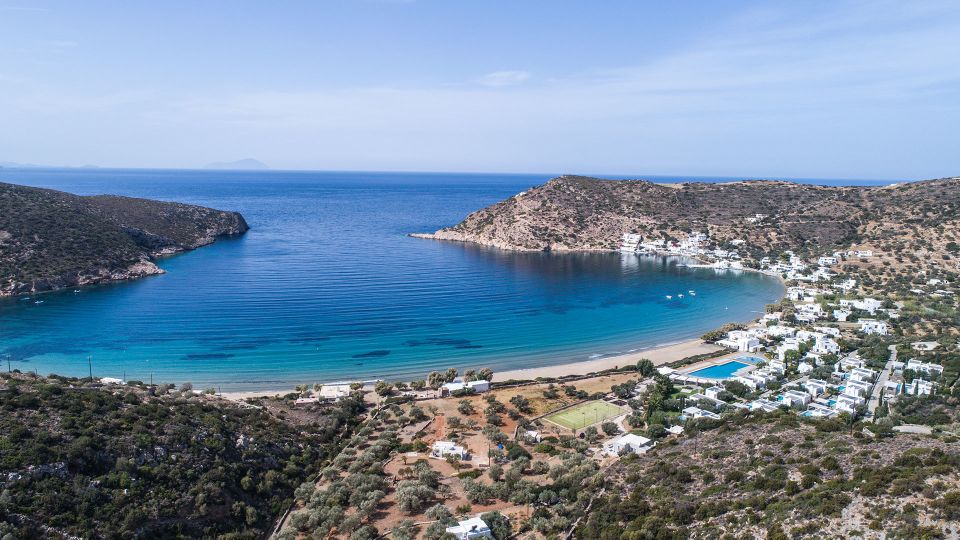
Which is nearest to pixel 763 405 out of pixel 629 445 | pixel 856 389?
pixel 856 389

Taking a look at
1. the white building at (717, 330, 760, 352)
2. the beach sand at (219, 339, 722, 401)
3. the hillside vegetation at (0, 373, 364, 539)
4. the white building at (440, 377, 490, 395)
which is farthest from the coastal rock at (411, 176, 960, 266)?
the hillside vegetation at (0, 373, 364, 539)

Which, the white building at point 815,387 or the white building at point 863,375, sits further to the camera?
the white building at point 863,375

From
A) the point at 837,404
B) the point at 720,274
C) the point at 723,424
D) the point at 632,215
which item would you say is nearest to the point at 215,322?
the point at 723,424

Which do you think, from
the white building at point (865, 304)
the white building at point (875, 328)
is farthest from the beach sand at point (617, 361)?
the white building at point (865, 304)

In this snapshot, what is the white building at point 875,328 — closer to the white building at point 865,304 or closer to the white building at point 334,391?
the white building at point 865,304

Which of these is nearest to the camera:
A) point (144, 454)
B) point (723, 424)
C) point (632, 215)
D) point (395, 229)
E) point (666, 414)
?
point (144, 454)

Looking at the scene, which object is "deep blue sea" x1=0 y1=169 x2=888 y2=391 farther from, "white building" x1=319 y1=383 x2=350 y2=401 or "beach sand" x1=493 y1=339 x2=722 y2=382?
"white building" x1=319 y1=383 x2=350 y2=401

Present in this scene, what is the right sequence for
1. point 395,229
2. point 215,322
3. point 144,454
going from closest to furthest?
1. point 144,454
2. point 215,322
3. point 395,229

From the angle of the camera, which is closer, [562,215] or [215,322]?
[215,322]

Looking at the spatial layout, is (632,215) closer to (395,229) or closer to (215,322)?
(395,229)
